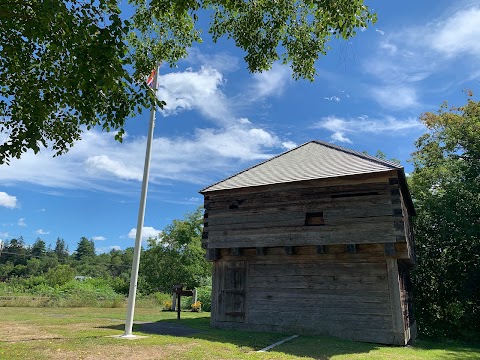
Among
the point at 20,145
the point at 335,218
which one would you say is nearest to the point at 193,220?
the point at 335,218

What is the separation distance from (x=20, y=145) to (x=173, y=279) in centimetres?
3630

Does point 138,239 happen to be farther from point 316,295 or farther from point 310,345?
point 316,295

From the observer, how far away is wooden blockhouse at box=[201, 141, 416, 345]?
12656 mm

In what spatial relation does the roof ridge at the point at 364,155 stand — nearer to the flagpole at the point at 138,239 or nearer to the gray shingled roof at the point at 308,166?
the gray shingled roof at the point at 308,166

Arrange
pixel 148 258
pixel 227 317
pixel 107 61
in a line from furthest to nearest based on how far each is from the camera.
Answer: pixel 148 258, pixel 227 317, pixel 107 61

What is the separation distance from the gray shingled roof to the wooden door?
3.44 metres

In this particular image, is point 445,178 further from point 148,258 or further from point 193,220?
point 148,258

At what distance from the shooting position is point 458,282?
61.0 ft

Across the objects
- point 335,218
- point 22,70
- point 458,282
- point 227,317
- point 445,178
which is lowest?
point 227,317

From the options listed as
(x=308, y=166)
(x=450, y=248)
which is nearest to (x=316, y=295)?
(x=308, y=166)

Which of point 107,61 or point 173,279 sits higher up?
point 107,61

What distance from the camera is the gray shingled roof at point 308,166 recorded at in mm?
13758

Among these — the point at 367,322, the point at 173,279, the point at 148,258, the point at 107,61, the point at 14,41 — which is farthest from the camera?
the point at 148,258

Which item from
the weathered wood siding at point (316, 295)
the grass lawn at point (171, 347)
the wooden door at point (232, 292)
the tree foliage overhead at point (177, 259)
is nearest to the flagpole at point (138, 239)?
the grass lawn at point (171, 347)
